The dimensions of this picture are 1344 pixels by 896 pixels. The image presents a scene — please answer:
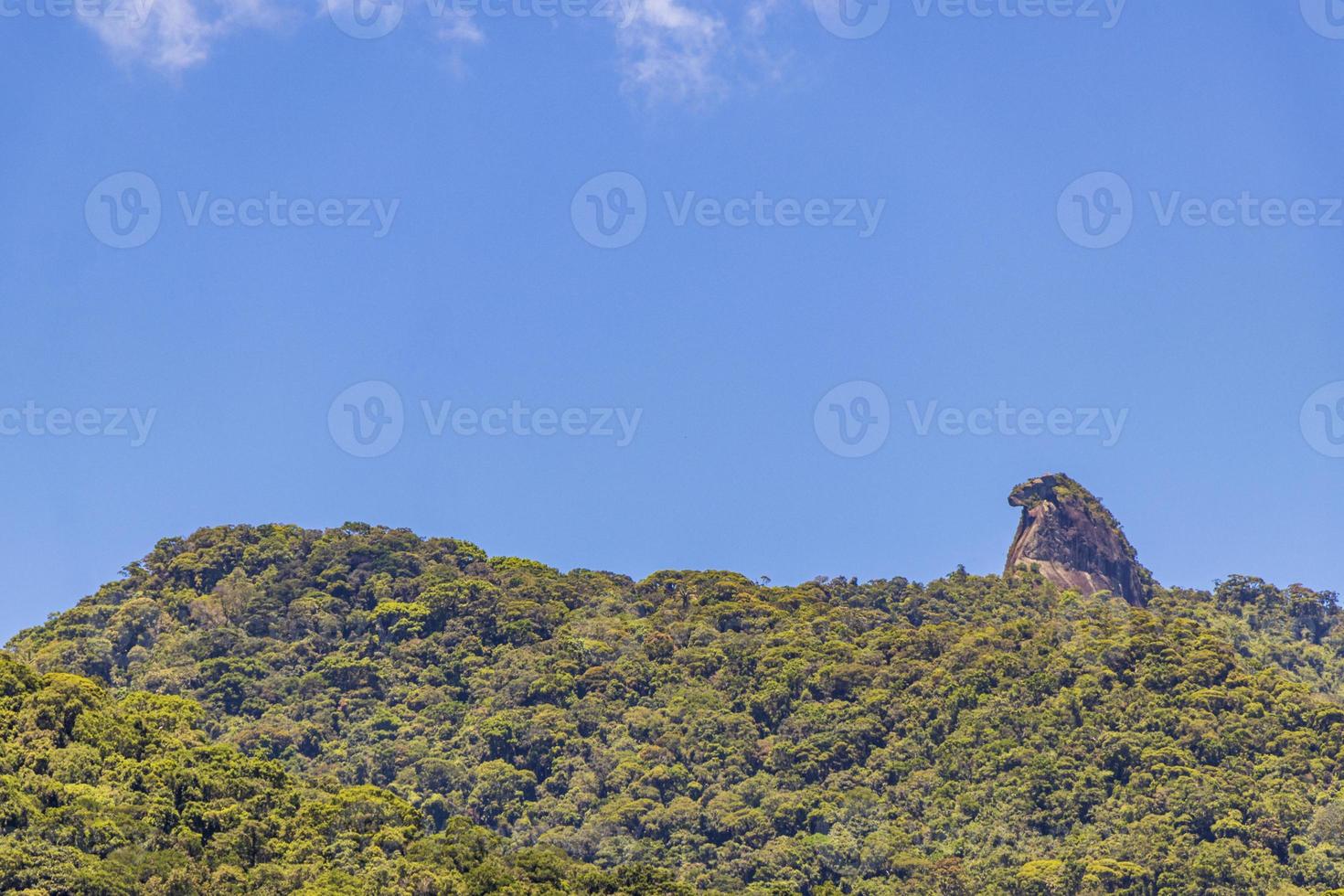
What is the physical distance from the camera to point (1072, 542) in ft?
422

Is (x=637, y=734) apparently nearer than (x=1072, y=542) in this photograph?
Yes

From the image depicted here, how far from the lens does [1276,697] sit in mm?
91562

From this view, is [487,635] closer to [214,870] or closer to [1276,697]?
[1276,697]

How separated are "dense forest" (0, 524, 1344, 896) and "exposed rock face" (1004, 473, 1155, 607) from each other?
5.05 metres

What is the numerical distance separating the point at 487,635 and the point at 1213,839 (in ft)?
144

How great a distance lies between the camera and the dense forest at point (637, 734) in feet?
193

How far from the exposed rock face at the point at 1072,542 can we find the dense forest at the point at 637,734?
5.05 meters

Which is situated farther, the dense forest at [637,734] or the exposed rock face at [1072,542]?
the exposed rock face at [1072,542]

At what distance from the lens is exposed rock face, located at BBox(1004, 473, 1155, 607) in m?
128

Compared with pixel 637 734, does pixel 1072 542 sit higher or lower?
higher

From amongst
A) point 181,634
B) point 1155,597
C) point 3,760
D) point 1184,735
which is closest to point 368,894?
point 3,760

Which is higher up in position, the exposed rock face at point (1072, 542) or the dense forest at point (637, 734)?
the exposed rock face at point (1072, 542)

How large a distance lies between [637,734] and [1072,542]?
151 feet

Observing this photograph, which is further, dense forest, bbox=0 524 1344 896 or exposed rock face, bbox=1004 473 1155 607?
exposed rock face, bbox=1004 473 1155 607
